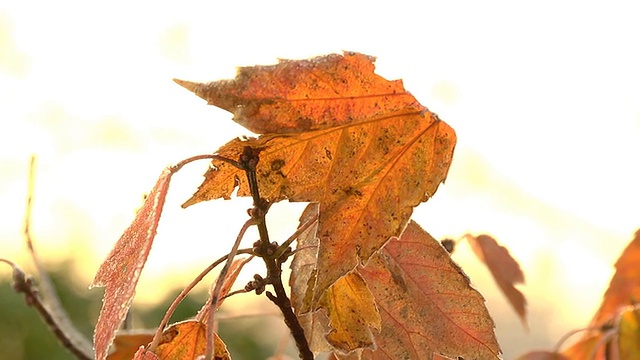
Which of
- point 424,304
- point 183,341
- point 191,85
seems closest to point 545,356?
point 424,304

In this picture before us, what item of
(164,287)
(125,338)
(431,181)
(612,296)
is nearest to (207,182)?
(431,181)

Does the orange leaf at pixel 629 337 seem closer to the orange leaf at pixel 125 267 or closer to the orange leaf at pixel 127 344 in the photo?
the orange leaf at pixel 127 344

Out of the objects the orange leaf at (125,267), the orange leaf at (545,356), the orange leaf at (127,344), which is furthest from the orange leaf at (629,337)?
the orange leaf at (125,267)

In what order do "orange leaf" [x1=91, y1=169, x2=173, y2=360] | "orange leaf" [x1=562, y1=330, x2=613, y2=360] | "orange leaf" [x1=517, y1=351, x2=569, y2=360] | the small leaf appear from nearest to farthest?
"orange leaf" [x1=91, y1=169, x2=173, y2=360] → the small leaf → "orange leaf" [x1=517, y1=351, x2=569, y2=360] → "orange leaf" [x1=562, y1=330, x2=613, y2=360]

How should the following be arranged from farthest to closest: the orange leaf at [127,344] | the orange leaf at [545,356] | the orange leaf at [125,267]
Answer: the orange leaf at [545,356], the orange leaf at [127,344], the orange leaf at [125,267]

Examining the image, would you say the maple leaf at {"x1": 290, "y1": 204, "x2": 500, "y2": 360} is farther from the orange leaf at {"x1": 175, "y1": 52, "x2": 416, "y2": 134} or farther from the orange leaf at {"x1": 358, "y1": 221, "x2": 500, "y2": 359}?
the orange leaf at {"x1": 175, "y1": 52, "x2": 416, "y2": 134}

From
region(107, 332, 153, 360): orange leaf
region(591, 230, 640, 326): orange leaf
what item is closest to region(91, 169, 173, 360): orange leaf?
region(107, 332, 153, 360): orange leaf

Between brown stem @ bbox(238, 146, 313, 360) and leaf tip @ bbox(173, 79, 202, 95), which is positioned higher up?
leaf tip @ bbox(173, 79, 202, 95)

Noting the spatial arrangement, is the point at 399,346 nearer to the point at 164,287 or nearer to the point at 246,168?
the point at 246,168

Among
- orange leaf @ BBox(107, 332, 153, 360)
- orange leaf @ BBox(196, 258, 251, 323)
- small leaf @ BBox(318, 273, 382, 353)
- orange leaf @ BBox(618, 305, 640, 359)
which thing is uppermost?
orange leaf @ BBox(618, 305, 640, 359)
